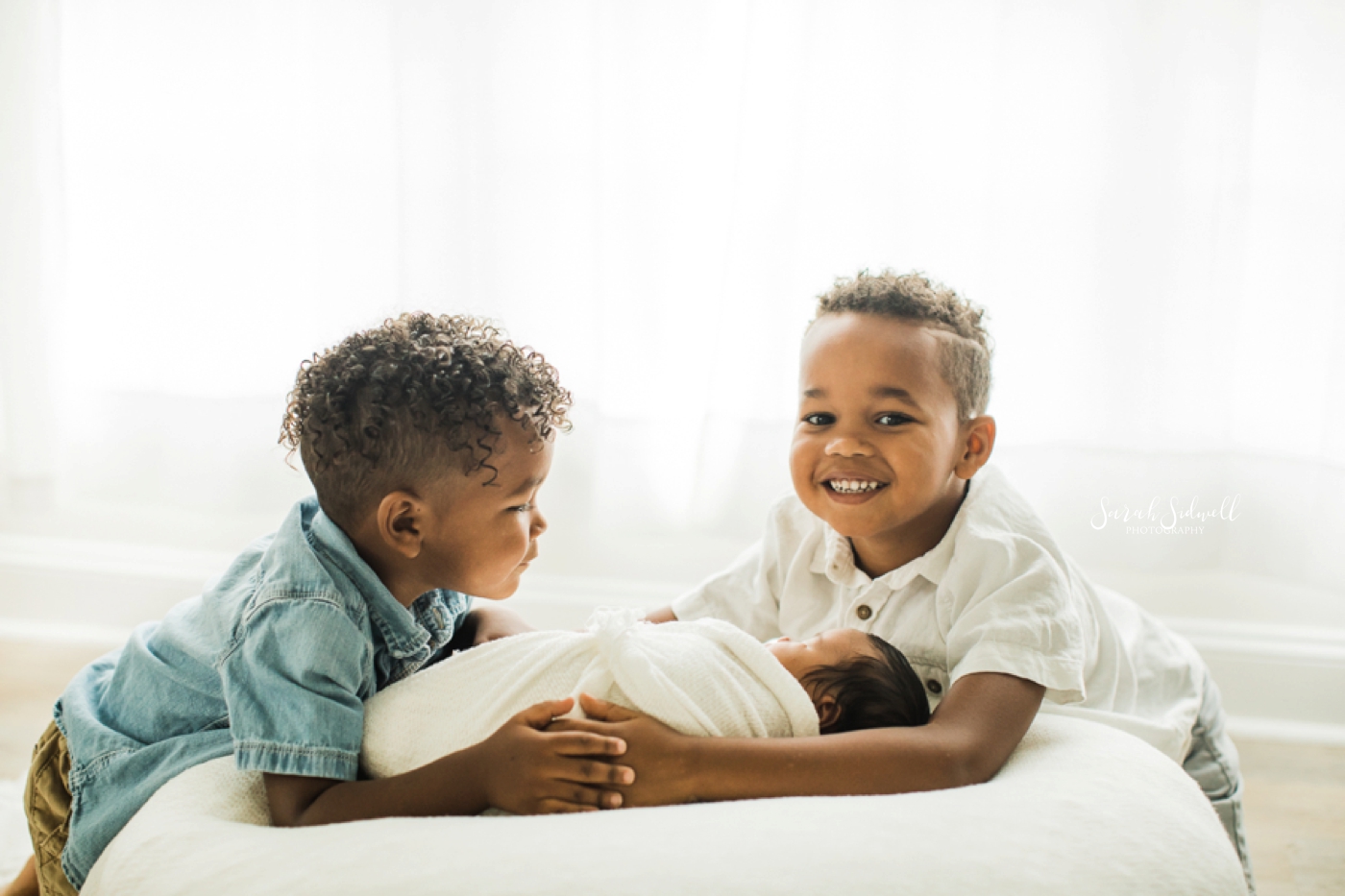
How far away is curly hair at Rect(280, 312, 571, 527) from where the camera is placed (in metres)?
0.96

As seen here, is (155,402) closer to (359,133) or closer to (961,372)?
(359,133)

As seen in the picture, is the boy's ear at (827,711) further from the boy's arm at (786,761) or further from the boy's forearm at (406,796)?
the boy's forearm at (406,796)

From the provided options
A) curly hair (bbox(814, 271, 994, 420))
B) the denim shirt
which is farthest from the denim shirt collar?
curly hair (bbox(814, 271, 994, 420))

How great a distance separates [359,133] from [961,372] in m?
1.30

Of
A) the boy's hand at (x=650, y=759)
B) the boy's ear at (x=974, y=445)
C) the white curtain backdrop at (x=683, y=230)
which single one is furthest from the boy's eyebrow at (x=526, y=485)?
the white curtain backdrop at (x=683, y=230)

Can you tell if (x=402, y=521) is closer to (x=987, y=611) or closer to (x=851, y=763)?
(x=851, y=763)

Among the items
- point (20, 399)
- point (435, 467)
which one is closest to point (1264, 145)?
point (435, 467)

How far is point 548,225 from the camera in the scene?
73.6 inches

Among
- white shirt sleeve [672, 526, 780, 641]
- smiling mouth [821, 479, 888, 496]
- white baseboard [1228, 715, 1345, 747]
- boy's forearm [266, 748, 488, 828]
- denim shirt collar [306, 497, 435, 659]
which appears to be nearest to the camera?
boy's forearm [266, 748, 488, 828]

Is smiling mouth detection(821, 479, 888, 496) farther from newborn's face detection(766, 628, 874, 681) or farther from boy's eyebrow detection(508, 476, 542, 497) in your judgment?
boy's eyebrow detection(508, 476, 542, 497)

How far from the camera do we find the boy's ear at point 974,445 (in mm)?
1142

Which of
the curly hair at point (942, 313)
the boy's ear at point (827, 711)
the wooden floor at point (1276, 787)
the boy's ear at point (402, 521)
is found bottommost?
the wooden floor at point (1276, 787)

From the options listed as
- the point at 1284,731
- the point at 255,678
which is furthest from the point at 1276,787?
the point at 255,678

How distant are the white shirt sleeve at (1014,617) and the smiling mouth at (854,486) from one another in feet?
0.36
